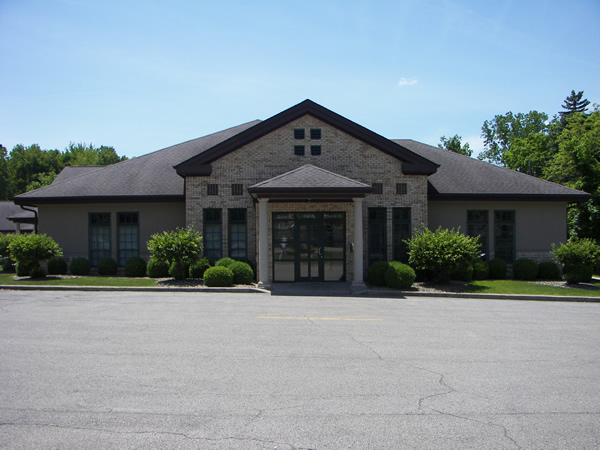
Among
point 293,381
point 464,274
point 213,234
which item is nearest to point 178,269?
point 213,234

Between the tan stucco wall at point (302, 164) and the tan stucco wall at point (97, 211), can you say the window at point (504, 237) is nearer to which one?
the tan stucco wall at point (302, 164)

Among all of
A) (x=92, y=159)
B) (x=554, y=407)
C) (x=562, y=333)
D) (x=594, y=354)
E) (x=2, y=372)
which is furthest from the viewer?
(x=92, y=159)

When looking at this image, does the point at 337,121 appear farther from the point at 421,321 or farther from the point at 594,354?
the point at 594,354

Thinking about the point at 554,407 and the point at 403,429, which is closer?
the point at 403,429

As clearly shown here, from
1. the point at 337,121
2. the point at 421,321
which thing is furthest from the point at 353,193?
the point at 421,321

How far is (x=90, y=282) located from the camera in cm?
1747

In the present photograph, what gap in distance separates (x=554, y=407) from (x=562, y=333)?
16.9 ft

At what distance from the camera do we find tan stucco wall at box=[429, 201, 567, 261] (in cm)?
2159

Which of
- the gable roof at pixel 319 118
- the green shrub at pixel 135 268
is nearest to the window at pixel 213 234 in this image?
the gable roof at pixel 319 118

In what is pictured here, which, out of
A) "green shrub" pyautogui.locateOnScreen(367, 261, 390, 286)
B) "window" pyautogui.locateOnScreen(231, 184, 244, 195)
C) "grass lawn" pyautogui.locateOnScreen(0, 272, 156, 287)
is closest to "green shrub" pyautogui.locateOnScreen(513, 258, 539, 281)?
"green shrub" pyautogui.locateOnScreen(367, 261, 390, 286)

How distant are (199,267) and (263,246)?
2.88 meters

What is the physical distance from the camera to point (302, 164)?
19641 millimetres

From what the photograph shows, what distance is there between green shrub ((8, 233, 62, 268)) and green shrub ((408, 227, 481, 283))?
14.9 m

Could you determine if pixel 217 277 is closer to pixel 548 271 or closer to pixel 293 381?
pixel 293 381
